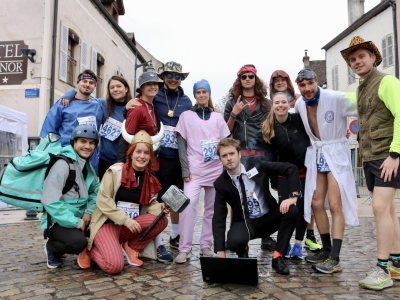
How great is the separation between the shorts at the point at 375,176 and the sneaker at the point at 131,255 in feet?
7.79

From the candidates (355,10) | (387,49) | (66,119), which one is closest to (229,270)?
(66,119)

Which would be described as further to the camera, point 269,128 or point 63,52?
point 63,52

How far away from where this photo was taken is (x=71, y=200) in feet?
12.7

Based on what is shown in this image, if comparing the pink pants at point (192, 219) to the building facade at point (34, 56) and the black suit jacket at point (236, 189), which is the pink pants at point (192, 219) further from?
the building facade at point (34, 56)

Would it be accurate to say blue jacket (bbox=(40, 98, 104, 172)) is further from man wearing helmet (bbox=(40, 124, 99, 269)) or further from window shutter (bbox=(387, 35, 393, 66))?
window shutter (bbox=(387, 35, 393, 66))

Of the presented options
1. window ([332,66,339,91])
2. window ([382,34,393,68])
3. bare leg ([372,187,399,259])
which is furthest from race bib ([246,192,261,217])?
window ([332,66,339,91])

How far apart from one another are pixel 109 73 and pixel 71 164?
48.2ft

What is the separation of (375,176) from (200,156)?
183cm

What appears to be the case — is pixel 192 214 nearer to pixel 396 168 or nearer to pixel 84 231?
pixel 84 231

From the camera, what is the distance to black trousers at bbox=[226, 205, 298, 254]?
3.54 metres

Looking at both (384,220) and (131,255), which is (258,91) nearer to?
(384,220)

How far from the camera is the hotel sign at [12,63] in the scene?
12000 millimetres

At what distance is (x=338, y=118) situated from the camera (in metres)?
3.81

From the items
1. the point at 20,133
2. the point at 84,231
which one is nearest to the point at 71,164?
the point at 84,231
